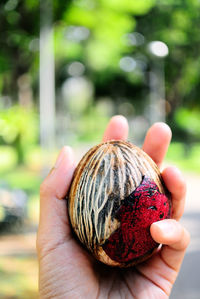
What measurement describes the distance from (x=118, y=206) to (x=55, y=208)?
384 mm

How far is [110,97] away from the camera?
30609 millimetres

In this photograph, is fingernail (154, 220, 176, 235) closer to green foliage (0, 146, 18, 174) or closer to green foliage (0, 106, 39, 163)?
green foliage (0, 106, 39, 163)

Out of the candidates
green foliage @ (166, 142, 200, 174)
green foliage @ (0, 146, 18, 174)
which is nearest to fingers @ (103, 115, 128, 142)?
green foliage @ (0, 146, 18, 174)

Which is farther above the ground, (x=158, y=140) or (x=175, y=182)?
(x=158, y=140)

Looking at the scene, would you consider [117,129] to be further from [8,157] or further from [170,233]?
[8,157]

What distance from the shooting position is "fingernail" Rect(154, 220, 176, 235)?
1442 millimetres

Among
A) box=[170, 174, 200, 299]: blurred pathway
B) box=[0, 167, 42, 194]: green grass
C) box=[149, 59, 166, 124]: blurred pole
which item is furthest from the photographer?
box=[149, 59, 166, 124]: blurred pole

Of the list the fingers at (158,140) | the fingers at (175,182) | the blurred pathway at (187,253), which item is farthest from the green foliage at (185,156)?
the fingers at (175,182)

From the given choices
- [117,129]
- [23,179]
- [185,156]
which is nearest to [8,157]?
[23,179]

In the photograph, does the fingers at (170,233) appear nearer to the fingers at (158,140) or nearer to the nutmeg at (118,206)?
the nutmeg at (118,206)

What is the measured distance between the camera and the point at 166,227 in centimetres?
146

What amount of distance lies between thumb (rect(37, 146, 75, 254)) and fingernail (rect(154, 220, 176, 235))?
51cm

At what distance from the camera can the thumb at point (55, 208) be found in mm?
1722

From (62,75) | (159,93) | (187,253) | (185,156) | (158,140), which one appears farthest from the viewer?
(62,75)
